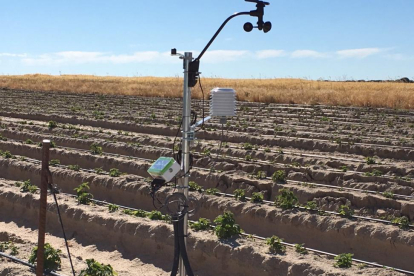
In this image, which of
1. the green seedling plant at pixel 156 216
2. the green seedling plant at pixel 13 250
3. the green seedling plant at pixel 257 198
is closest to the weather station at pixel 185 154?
the green seedling plant at pixel 13 250

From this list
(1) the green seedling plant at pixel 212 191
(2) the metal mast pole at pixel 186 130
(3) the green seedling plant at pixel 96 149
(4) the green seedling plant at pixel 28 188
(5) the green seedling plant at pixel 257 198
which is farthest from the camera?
(3) the green seedling plant at pixel 96 149

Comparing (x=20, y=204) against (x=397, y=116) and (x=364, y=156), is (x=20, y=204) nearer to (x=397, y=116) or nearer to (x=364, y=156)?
(x=364, y=156)

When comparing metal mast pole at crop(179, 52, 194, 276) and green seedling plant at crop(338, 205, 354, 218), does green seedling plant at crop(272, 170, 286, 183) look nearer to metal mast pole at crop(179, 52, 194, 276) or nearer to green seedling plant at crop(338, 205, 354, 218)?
green seedling plant at crop(338, 205, 354, 218)

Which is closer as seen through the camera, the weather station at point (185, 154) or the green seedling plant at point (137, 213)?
the weather station at point (185, 154)

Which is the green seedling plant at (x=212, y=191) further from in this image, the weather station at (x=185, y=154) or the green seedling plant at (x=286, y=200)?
the weather station at (x=185, y=154)

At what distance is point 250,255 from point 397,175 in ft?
19.3

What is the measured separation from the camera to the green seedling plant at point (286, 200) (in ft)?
34.3

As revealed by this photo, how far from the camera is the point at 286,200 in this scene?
414 inches

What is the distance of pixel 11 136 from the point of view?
2031 cm

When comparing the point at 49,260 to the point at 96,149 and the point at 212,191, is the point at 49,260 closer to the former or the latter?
the point at 212,191

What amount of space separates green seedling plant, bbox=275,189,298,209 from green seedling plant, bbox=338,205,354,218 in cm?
81

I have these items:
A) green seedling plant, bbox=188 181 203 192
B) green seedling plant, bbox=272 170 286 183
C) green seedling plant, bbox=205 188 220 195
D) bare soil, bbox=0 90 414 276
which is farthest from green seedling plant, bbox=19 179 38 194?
green seedling plant, bbox=272 170 286 183

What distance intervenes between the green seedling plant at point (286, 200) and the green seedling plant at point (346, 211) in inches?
31.9

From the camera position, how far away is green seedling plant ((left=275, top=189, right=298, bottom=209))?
34.3 ft
